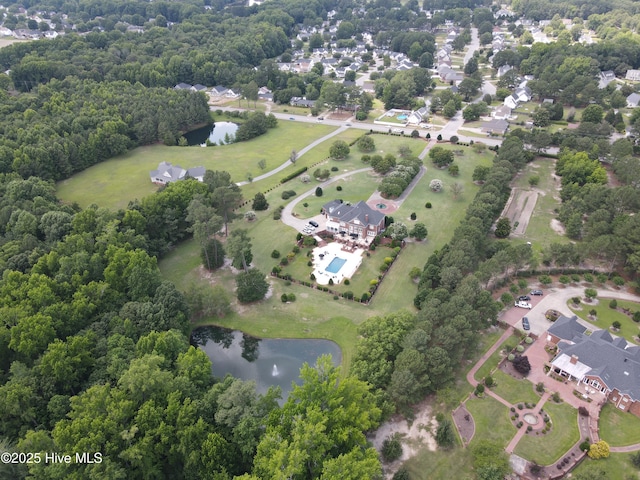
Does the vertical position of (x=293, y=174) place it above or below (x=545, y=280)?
below

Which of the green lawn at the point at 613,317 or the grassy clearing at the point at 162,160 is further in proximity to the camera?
the grassy clearing at the point at 162,160

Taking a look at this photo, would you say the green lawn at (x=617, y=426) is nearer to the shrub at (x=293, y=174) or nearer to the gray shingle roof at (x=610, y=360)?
the gray shingle roof at (x=610, y=360)

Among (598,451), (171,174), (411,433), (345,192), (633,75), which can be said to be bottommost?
(345,192)

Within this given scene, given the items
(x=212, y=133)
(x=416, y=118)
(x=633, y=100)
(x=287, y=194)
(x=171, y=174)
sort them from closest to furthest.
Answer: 1. (x=287, y=194)
2. (x=171, y=174)
3. (x=416, y=118)
4. (x=212, y=133)
5. (x=633, y=100)

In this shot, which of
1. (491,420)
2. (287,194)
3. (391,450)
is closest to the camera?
(391,450)

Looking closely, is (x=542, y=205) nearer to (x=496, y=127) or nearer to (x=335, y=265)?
(x=496, y=127)

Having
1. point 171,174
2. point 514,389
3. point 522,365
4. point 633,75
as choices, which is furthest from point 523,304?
point 633,75

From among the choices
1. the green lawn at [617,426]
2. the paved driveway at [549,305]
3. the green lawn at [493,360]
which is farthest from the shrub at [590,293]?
the green lawn at [617,426]

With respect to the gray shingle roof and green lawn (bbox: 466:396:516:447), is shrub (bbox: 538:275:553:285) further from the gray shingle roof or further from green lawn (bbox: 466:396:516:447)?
green lawn (bbox: 466:396:516:447)
